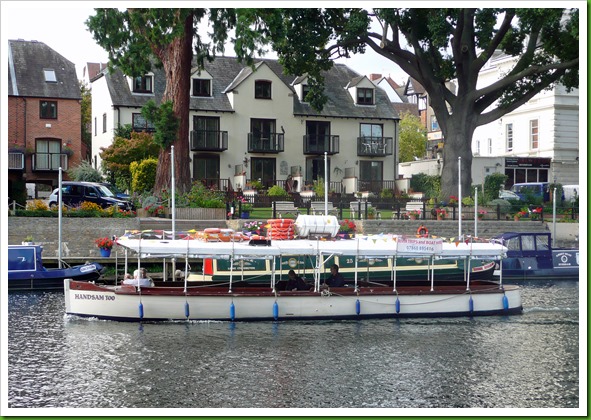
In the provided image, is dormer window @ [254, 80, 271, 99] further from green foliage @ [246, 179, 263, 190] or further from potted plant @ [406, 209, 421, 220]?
potted plant @ [406, 209, 421, 220]

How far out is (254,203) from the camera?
54.8 m

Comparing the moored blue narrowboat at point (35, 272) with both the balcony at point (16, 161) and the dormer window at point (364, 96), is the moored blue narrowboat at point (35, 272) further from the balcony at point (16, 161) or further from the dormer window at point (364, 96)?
the dormer window at point (364, 96)

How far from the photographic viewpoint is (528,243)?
46844mm

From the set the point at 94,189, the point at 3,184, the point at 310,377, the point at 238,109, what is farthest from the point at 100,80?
the point at 3,184

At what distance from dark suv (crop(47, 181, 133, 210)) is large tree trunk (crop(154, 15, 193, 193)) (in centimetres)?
274

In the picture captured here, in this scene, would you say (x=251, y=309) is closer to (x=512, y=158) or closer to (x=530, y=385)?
(x=530, y=385)

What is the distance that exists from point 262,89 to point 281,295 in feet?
133

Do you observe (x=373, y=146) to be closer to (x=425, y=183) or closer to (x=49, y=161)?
(x=425, y=183)

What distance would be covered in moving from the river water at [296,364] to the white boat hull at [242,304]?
1.31ft

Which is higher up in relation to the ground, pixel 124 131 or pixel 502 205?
pixel 124 131

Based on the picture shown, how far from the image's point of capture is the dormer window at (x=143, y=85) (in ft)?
221

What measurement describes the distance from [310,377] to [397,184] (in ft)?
159

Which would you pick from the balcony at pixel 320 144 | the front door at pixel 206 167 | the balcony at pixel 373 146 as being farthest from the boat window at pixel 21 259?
the balcony at pixel 373 146

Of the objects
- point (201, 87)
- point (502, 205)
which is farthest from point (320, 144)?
point (502, 205)
